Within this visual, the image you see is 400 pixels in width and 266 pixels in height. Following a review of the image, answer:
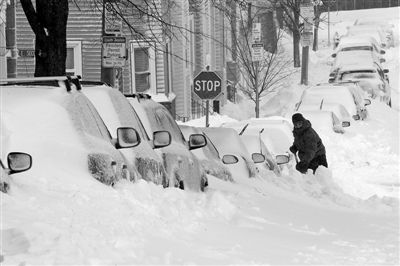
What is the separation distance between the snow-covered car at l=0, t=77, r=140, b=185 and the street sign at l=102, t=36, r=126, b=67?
26.1 ft

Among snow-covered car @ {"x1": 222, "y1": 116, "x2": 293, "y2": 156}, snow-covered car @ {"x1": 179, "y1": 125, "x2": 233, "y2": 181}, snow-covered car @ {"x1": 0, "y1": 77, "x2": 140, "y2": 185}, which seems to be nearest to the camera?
snow-covered car @ {"x1": 0, "y1": 77, "x2": 140, "y2": 185}

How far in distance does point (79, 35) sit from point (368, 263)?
2021cm

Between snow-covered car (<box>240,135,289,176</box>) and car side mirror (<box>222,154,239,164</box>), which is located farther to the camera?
snow-covered car (<box>240,135,289,176</box>)

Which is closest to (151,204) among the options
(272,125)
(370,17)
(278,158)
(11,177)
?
(11,177)

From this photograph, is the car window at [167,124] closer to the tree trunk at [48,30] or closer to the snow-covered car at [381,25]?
the tree trunk at [48,30]

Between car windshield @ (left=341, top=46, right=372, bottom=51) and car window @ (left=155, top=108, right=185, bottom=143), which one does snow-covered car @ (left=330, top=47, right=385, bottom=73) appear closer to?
car windshield @ (left=341, top=46, right=372, bottom=51)

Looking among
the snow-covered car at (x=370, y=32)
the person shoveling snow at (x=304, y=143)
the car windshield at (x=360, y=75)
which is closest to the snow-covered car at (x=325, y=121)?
the person shoveling snow at (x=304, y=143)

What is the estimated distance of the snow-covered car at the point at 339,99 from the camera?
27688mm

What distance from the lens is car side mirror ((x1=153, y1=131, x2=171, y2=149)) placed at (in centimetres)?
859

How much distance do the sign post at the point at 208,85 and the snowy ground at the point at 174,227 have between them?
7.82 metres

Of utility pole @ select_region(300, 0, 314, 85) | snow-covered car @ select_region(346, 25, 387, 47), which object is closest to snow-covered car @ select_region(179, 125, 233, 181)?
utility pole @ select_region(300, 0, 314, 85)

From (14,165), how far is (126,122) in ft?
8.82

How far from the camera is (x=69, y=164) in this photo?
6.71 meters

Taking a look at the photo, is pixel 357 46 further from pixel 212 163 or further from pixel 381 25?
pixel 212 163
